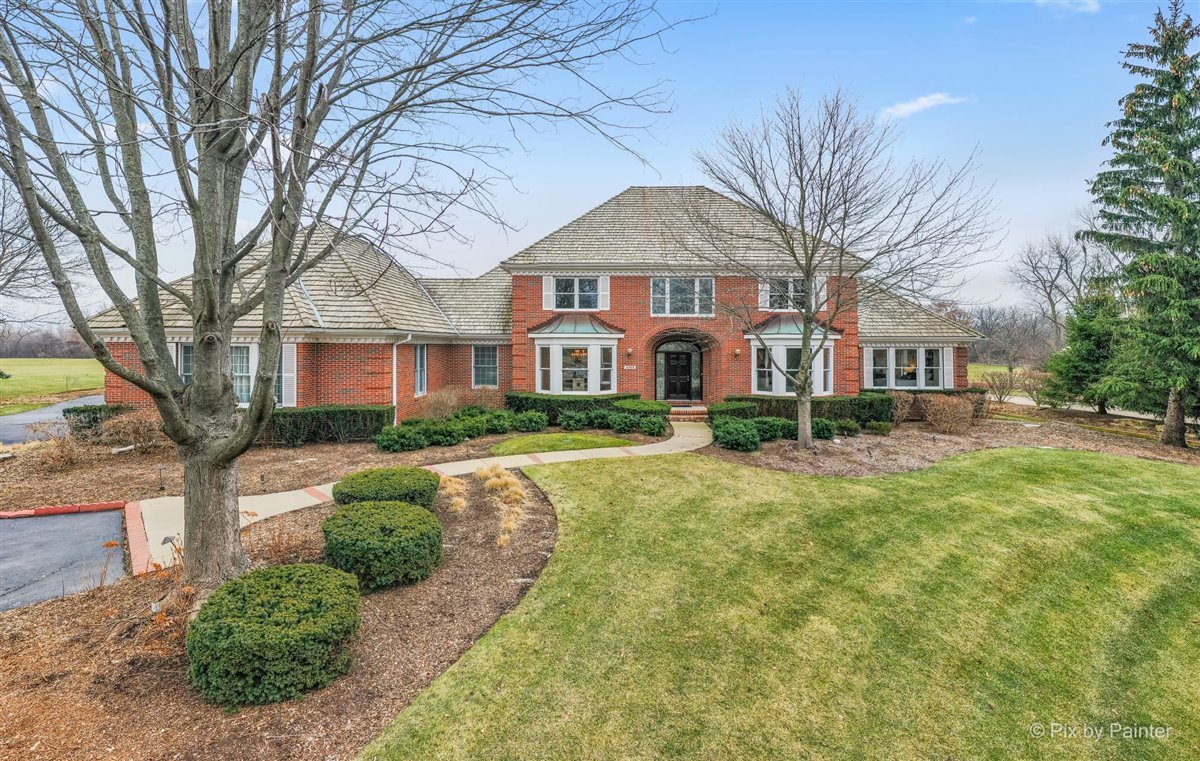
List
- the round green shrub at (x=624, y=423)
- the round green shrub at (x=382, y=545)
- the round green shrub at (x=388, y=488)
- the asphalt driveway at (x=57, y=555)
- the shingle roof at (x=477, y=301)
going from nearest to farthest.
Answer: the round green shrub at (x=382, y=545) → the asphalt driveway at (x=57, y=555) → the round green shrub at (x=388, y=488) → the round green shrub at (x=624, y=423) → the shingle roof at (x=477, y=301)

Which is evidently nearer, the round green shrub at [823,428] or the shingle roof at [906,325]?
the round green shrub at [823,428]

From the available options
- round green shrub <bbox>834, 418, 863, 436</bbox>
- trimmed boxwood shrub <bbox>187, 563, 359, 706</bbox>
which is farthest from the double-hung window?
round green shrub <bbox>834, 418, 863, 436</bbox>

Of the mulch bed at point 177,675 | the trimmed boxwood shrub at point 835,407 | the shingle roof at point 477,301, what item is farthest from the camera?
the shingle roof at point 477,301

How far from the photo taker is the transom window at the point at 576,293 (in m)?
18.5

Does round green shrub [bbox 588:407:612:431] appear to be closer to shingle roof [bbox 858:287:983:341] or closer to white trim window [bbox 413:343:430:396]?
white trim window [bbox 413:343:430:396]

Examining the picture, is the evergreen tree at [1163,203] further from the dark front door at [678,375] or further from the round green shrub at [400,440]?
the round green shrub at [400,440]

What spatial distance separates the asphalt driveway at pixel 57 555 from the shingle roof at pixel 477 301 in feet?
43.2

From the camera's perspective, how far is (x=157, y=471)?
32.4 ft

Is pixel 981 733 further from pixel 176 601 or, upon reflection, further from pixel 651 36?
pixel 176 601

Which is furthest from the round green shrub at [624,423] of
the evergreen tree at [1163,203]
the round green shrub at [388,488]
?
the evergreen tree at [1163,203]

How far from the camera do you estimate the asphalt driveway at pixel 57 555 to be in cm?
525

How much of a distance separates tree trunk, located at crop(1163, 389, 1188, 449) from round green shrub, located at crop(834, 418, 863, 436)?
9.68 meters

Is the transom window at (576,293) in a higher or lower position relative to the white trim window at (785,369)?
higher

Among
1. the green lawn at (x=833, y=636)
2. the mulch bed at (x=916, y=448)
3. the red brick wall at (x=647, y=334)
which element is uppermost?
the red brick wall at (x=647, y=334)
